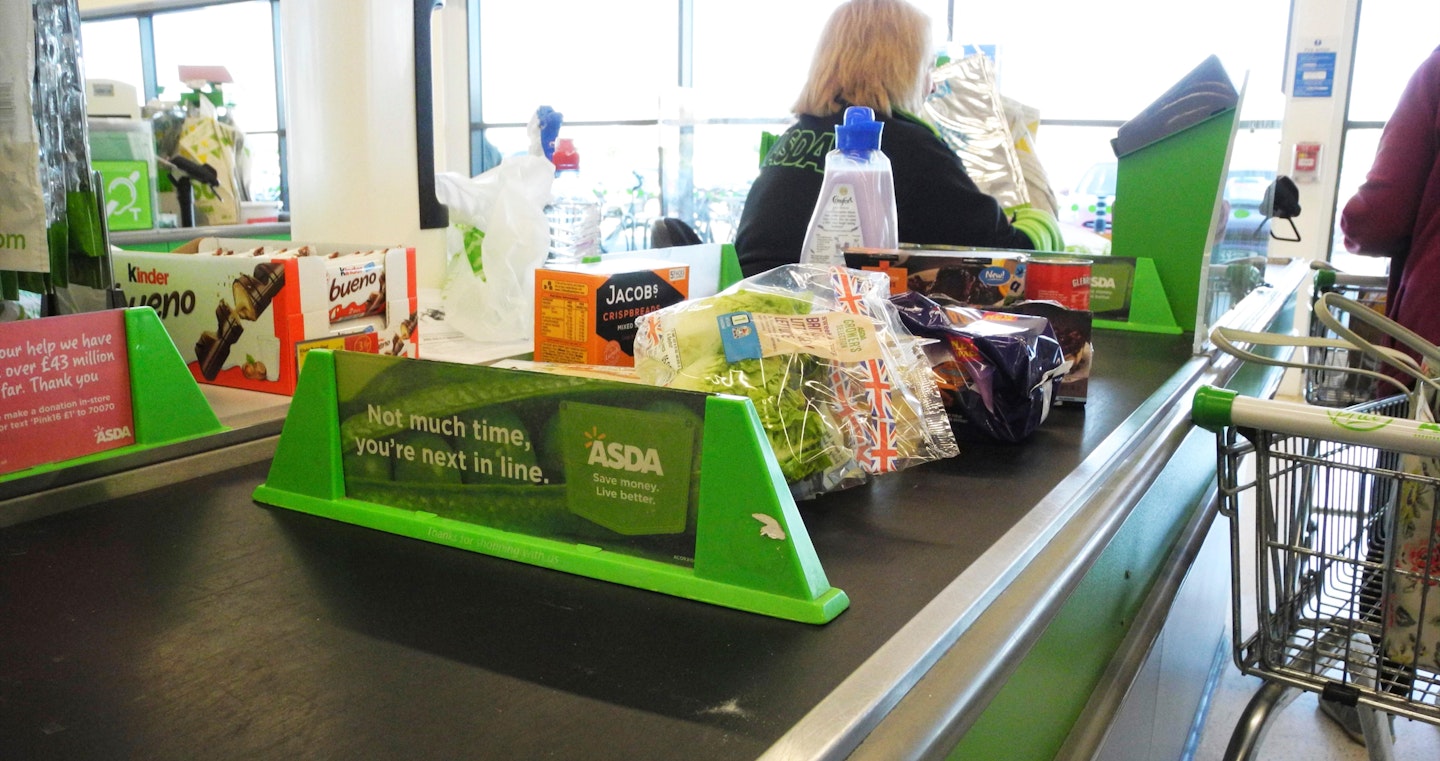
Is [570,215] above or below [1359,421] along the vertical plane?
above

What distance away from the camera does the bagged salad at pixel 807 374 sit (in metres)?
0.76

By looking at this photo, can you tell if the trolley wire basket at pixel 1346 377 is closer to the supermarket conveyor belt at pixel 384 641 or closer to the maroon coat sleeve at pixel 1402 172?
the maroon coat sleeve at pixel 1402 172

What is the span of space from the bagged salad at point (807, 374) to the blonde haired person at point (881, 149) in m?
1.16

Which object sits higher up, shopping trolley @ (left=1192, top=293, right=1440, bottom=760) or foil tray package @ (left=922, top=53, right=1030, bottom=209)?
foil tray package @ (left=922, top=53, right=1030, bottom=209)

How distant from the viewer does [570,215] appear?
1804 mm

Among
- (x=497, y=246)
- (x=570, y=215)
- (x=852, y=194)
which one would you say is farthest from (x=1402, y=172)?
(x=497, y=246)

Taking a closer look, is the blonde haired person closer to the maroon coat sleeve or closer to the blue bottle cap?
the blue bottle cap

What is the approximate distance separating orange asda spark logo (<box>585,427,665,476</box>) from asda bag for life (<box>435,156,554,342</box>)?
88 cm

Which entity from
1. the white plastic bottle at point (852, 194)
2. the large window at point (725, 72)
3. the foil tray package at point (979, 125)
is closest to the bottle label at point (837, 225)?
the white plastic bottle at point (852, 194)

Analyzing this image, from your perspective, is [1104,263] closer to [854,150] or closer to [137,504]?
[854,150]

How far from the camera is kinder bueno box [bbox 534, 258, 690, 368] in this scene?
0.94 metres

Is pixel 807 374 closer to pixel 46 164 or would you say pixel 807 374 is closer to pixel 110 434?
pixel 110 434

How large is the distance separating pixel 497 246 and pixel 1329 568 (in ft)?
4.03

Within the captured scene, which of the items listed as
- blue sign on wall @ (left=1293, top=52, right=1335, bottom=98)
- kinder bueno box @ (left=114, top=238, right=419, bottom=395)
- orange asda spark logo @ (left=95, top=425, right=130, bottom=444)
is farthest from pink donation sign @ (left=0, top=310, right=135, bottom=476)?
blue sign on wall @ (left=1293, top=52, right=1335, bottom=98)
